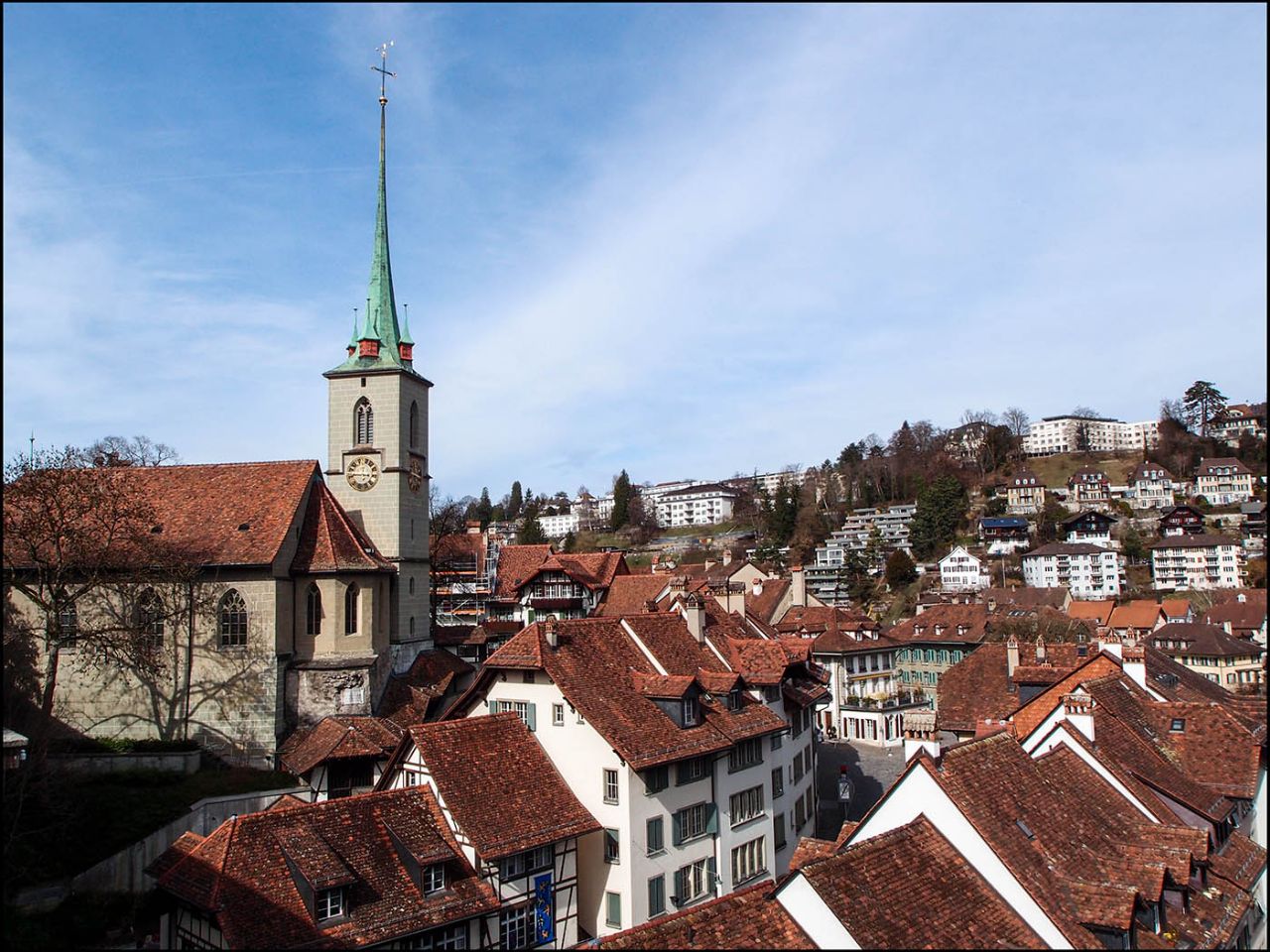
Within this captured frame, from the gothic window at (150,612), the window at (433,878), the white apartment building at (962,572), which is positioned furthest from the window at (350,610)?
the white apartment building at (962,572)

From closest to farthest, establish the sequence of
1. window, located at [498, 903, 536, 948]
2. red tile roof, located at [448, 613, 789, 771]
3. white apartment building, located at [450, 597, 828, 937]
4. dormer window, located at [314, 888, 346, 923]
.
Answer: dormer window, located at [314, 888, 346, 923]
window, located at [498, 903, 536, 948]
white apartment building, located at [450, 597, 828, 937]
red tile roof, located at [448, 613, 789, 771]

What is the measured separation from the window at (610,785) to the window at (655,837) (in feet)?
3.99

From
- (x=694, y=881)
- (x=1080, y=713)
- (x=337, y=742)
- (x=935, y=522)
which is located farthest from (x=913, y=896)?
(x=935, y=522)

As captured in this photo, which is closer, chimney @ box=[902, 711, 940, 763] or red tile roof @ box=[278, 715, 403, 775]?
chimney @ box=[902, 711, 940, 763]

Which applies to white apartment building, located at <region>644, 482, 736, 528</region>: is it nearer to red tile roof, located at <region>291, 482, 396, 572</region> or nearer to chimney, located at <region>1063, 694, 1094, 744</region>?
red tile roof, located at <region>291, 482, 396, 572</region>

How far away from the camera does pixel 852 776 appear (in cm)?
4459

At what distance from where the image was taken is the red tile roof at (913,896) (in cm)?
1442

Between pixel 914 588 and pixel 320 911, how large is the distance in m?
99.2

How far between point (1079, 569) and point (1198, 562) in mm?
11391

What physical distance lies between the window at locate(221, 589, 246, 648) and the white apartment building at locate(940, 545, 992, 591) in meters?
88.6

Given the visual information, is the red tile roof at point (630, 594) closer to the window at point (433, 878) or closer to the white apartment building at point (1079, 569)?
the window at point (433, 878)

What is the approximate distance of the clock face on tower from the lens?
138 feet

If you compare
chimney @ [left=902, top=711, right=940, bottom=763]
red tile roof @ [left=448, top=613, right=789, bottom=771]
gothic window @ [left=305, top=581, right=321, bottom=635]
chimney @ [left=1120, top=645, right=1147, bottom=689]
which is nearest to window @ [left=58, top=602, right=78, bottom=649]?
gothic window @ [left=305, top=581, right=321, bottom=635]

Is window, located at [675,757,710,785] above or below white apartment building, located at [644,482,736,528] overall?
below
